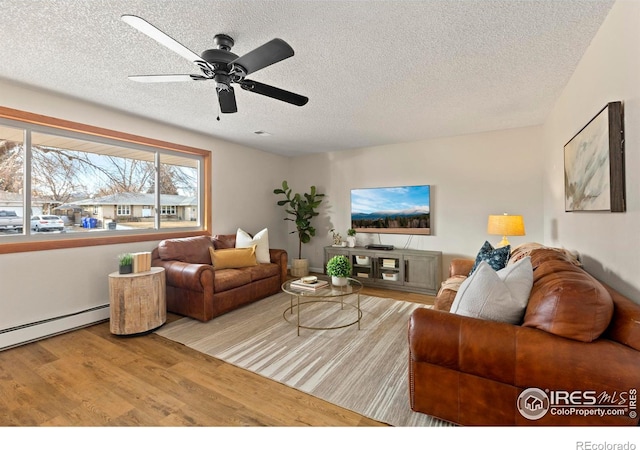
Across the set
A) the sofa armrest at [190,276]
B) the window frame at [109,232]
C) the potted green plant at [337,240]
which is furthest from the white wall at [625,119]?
the window frame at [109,232]

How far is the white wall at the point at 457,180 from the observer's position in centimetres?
400

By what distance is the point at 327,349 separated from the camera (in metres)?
2.53

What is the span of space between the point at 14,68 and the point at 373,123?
3.59 metres

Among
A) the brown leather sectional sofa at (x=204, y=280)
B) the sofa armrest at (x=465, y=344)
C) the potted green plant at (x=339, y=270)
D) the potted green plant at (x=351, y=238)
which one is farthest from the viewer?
the potted green plant at (x=351, y=238)

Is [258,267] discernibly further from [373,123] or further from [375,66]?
[375,66]

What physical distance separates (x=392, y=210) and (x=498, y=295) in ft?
11.2

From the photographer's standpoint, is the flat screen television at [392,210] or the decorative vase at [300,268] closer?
the flat screen television at [392,210]

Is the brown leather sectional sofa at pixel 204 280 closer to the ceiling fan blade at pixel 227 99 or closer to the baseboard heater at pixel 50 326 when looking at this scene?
the baseboard heater at pixel 50 326

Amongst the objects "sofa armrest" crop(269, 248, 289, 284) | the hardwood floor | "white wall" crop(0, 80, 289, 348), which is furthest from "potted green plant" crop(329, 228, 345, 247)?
the hardwood floor

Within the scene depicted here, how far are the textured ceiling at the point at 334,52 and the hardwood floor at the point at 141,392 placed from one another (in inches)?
95.9

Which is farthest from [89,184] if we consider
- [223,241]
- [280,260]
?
[280,260]

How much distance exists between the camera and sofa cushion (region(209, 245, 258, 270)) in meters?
3.81

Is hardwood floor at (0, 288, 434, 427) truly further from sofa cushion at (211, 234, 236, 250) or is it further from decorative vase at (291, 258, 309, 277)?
decorative vase at (291, 258, 309, 277)

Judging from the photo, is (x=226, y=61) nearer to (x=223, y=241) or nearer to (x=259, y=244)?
(x=259, y=244)
